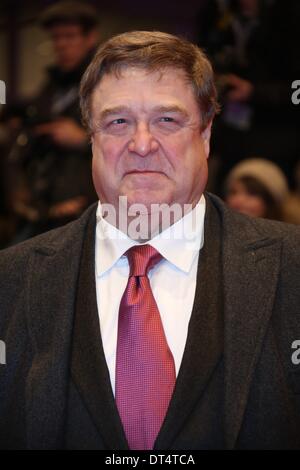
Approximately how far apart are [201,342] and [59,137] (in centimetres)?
182

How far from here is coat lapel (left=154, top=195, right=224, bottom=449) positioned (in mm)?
1831

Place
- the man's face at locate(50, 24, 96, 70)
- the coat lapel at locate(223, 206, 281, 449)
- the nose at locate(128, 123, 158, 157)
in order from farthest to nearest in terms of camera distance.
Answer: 1. the man's face at locate(50, 24, 96, 70)
2. the nose at locate(128, 123, 158, 157)
3. the coat lapel at locate(223, 206, 281, 449)

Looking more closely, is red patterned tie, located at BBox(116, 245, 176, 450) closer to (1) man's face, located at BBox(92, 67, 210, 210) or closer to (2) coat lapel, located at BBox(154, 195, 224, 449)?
(2) coat lapel, located at BBox(154, 195, 224, 449)

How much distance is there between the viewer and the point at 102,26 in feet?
21.0

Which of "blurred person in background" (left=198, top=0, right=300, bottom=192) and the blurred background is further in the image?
"blurred person in background" (left=198, top=0, right=300, bottom=192)

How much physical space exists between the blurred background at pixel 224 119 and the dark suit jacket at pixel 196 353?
140cm

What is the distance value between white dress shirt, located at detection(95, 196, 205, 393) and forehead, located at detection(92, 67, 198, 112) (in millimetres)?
301

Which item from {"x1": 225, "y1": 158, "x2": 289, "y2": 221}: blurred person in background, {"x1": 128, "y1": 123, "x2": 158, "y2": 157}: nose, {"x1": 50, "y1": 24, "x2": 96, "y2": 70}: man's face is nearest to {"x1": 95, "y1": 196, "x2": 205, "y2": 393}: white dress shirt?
{"x1": 128, "y1": 123, "x2": 158, "y2": 157}: nose

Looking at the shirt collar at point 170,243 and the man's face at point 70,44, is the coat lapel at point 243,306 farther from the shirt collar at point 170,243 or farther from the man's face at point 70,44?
the man's face at point 70,44

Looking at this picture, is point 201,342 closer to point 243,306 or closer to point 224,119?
point 243,306

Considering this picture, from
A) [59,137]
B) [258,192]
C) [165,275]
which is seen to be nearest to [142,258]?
[165,275]

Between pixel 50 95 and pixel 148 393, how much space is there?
2.14 meters

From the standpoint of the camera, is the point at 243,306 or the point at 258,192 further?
the point at 258,192

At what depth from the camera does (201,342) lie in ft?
6.28
